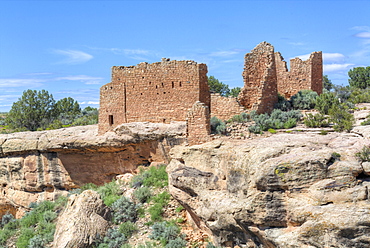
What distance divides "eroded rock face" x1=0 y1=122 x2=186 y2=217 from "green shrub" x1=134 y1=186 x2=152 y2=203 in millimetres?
2576

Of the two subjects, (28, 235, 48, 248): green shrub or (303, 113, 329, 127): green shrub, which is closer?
(303, 113, 329, 127): green shrub

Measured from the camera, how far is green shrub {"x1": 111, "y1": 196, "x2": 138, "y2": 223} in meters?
15.7

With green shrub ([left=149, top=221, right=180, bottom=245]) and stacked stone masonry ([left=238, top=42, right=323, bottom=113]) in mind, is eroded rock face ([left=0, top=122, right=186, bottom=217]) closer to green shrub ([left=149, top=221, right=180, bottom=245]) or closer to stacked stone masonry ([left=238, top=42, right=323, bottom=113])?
stacked stone masonry ([left=238, top=42, right=323, bottom=113])

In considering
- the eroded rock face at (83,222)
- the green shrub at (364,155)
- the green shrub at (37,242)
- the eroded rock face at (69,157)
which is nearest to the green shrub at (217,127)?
the eroded rock face at (69,157)

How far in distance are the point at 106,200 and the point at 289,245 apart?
32.7ft

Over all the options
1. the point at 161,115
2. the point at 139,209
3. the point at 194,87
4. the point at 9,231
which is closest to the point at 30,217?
the point at 9,231

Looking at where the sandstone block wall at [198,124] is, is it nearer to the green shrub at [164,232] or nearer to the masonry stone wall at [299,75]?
the green shrub at [164,232]

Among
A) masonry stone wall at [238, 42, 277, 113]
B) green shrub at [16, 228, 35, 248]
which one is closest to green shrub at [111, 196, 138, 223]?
green shrub at [16, 228, 35, 248]

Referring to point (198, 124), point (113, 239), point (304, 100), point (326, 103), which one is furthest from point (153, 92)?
point (326, 103)

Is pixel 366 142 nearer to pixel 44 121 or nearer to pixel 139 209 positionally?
pixel 139 209

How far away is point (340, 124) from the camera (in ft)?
43.6

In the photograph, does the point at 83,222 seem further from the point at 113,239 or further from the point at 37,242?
the point at 37,242

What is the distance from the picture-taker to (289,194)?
10125 millimetres

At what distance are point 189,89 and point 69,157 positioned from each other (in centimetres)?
929
